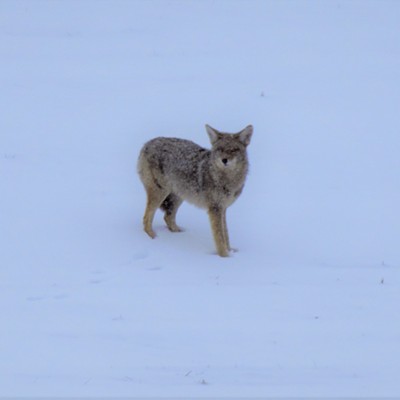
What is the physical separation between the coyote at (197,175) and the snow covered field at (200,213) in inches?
13.9

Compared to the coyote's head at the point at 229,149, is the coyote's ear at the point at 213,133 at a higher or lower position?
higher

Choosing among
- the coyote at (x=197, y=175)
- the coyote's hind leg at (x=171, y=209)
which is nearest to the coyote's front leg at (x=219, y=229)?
the coyote at (x=197, y=175)

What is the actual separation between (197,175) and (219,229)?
30.8 inches

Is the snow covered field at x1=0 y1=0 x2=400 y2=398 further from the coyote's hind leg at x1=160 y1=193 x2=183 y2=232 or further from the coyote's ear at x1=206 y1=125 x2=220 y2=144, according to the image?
Answer: the coyote's ear at x1=206 y1=125 x2=220 y2=144

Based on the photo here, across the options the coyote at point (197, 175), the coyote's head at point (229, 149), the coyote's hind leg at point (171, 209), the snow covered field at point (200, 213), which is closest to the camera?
the snow covered field at point (200, 213)

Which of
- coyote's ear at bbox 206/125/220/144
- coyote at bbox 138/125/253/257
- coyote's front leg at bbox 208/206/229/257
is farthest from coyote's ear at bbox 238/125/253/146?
coyote's front leg at bbox 208/206/229/257

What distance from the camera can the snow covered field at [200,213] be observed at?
23.3ft

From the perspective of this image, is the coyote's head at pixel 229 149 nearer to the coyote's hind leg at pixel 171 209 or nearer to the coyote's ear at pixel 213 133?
the coyote's ear at pixel 213 133

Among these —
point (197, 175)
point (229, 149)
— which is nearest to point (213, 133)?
point (229, 149)

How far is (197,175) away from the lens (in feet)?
34.9

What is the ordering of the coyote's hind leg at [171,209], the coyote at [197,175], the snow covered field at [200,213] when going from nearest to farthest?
1. the snow covered field at [200,213]
2. the coyote at [197,175]
3. the coyote's hind leg at [171,209]

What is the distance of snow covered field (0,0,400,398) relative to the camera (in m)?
7.10

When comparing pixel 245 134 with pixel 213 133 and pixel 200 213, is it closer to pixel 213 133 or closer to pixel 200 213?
pixel 213 133

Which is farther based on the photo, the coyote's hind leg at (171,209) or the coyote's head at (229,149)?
the coyote's hind leg at (171,209)
